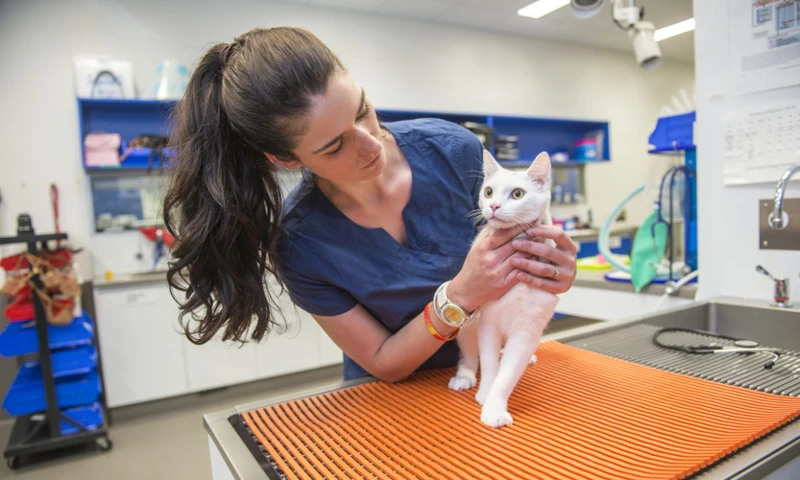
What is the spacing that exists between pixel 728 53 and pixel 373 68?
9.36ft

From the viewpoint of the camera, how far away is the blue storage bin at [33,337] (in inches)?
84.4

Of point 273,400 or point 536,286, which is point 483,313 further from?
point 273,400

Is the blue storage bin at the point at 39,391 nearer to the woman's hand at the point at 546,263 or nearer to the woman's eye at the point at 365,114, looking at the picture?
the woman's eye at the point at 365,114

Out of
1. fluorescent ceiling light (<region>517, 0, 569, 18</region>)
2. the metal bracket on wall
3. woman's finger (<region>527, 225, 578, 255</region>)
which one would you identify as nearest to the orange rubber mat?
woman's finger (<region>527, 225, 578, 255</region>)

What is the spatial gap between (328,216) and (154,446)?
2.10 m

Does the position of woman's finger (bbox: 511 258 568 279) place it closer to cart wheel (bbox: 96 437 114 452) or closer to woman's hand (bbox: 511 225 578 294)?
woman's hand (bbox: 511 225 578 294)

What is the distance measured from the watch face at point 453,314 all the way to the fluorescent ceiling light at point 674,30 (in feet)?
16.0

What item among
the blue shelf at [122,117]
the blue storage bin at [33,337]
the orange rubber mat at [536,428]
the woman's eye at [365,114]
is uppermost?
the blue shelf at [122,117]

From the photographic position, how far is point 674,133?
1727 mm

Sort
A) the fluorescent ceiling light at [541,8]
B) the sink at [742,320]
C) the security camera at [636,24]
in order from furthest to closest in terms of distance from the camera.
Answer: the fluorescent ceiling light at [541,8] < the security camera at [636,24] < the sink at [742,320]

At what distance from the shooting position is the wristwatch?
2.37 ft

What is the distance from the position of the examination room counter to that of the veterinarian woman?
0.49 feet

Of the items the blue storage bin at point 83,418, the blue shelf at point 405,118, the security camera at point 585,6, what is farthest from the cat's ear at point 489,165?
the blue storage bin at point 83,418

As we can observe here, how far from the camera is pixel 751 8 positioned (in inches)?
48.3
